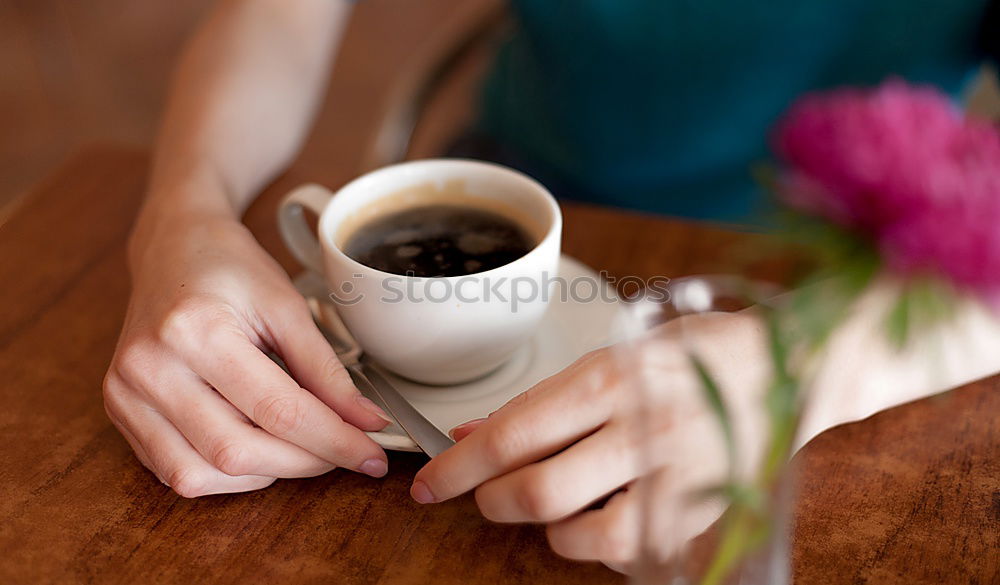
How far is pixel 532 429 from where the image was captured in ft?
1.72

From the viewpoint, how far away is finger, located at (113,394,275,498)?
0.58m

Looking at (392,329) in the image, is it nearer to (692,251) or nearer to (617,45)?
(692,251)

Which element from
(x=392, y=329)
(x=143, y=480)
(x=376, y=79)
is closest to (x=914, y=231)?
(x=392, y=329)

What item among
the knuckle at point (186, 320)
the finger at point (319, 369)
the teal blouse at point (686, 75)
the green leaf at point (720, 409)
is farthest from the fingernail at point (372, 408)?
the teal blouse at point (686, 75)

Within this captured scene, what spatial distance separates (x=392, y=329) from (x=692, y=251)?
1.10 feet

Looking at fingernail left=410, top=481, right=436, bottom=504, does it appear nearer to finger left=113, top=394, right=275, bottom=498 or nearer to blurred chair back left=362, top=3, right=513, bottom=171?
finger left=113, top=394, right=275, bottom=498

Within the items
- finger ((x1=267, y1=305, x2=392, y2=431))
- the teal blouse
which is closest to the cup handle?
finger ((x1=267, y1=305, x2=392, y2=431))

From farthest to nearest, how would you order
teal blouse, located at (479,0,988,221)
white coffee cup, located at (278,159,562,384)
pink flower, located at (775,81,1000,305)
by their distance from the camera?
teal blouse, located at (479,0,988,221) → white coffee cup, located at (278,159,562,384) → pink flower, located at (775,81,1000,305)

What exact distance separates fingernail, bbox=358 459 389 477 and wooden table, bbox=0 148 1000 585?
0.01 meters

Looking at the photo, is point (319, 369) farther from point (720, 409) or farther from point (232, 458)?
point (720, 409)

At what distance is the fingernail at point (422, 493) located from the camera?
21.9 inches

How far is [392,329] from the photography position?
2.02 ft

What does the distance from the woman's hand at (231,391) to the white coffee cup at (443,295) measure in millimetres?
41

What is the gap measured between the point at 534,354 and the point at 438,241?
11 centimetres
